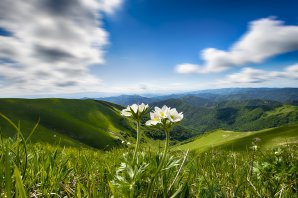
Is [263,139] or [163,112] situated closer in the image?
[163,112]

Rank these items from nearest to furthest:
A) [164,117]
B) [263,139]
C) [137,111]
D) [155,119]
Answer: [164,117]
[155,119]
[137,111]
[263,139]

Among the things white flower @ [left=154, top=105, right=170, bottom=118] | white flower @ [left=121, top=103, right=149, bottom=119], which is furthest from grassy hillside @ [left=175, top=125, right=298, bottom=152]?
white flower @ [left=154, top=105, right=170, bottom=118]

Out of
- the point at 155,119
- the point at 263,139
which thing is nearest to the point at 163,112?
the point at 155,119

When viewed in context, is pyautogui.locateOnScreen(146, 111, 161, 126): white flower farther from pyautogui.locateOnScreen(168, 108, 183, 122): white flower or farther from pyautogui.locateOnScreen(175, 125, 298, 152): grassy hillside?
pyautogui.locateOnScreen(175, 125, 298, 152): grassy hillside

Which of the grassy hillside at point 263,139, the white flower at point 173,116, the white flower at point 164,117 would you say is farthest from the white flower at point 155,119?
the grassy hillside at point 263,139

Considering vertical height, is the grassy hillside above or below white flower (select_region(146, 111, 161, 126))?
below

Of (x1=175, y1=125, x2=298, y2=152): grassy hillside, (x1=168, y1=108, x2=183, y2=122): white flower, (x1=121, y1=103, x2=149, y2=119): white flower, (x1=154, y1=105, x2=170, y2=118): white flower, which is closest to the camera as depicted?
(x1=168, y1=108, x2=183, y2=122): white flower

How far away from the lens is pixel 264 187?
→ 4129 millimetres

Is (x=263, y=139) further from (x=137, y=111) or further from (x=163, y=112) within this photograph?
(x=163, y=112)

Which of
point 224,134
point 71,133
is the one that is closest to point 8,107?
point 71,133

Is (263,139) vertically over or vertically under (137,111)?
under

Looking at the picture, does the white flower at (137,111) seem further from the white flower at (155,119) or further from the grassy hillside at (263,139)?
the grassy hillside at (263,139)

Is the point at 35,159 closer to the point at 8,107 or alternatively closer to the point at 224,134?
the point at 224,134

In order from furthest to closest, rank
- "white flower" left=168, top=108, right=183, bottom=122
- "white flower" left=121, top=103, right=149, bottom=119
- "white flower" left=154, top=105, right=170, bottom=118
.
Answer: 1. "white flower" left=121, top=103, right=149, bottom=119
2. "white flower" left=154, top=105, right=170, bottom=118
3. "white flower" left=168, top=108, right=183, bottom=122
